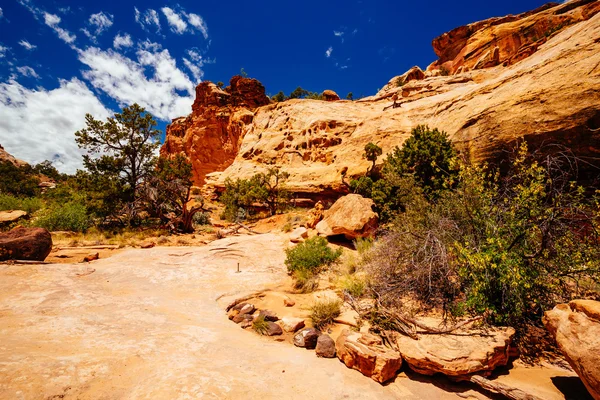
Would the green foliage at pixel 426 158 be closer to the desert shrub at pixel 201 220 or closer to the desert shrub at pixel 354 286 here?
the desert shrub at pixel 354 286

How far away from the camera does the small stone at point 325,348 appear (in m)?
4.10

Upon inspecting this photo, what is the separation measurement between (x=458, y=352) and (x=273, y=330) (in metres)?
3.22

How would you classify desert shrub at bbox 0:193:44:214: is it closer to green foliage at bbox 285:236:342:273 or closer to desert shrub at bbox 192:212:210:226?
desert shrub at bbox 192:212:210:226

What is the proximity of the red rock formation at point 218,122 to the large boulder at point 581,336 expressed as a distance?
4134 centimetres

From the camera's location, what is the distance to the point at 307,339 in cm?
446

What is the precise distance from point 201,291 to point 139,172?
15307 mm

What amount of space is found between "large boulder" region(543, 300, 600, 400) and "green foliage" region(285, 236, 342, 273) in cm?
571

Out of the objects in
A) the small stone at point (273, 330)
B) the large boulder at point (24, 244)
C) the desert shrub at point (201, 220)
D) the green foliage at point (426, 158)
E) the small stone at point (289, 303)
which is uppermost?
the green foliage at point (426, 158)

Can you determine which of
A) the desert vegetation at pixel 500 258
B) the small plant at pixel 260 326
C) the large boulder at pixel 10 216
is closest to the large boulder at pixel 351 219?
the desert vegetation at pixel 500 258

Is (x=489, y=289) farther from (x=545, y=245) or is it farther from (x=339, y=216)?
(x=339, y=216)

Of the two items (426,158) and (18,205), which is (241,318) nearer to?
(426,158)

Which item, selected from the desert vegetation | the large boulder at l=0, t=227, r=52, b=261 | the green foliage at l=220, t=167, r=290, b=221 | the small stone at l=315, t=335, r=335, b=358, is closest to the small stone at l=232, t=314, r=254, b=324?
the small stone at l=315, t=335, r=335, b=358

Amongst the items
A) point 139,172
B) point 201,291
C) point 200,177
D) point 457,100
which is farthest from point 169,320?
point 200,177

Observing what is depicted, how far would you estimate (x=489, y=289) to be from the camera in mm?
4504
